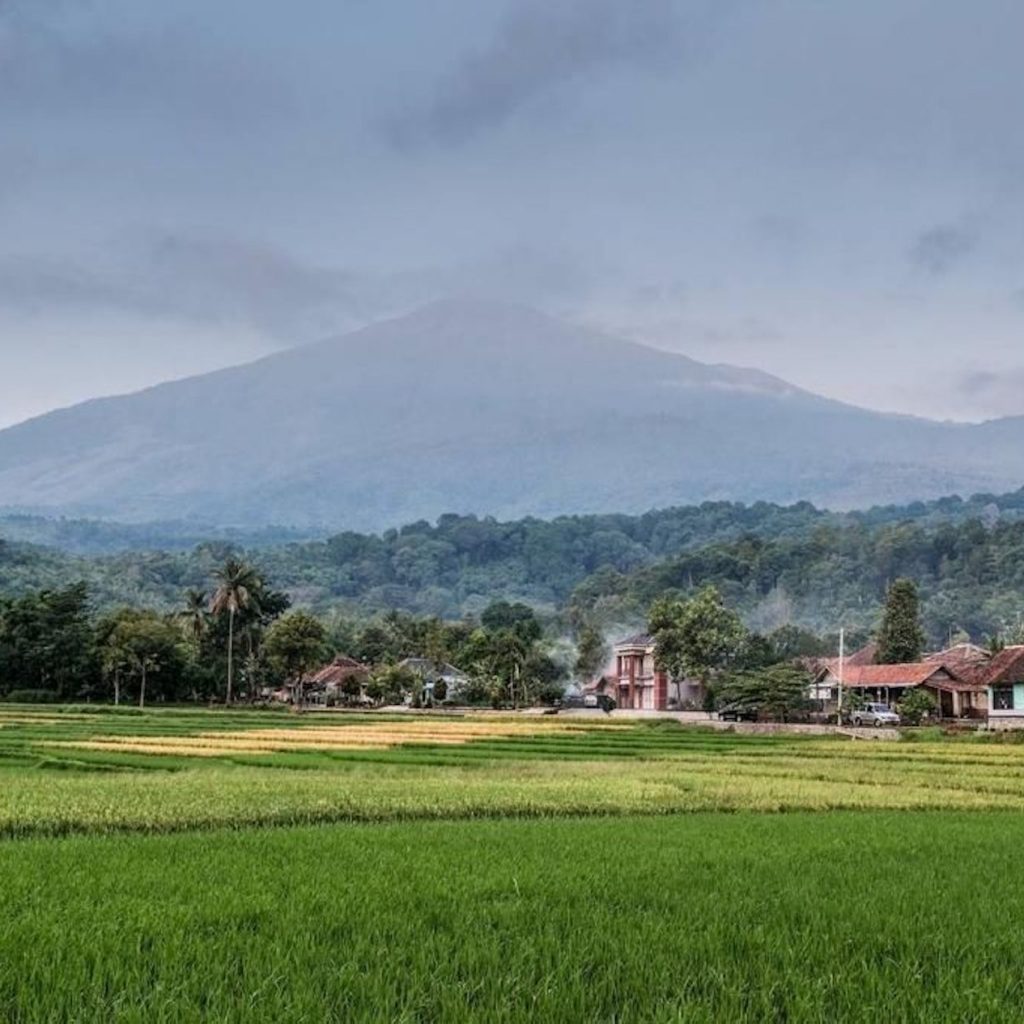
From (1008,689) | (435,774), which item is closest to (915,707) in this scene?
(1008,689)

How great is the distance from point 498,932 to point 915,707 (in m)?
58.8

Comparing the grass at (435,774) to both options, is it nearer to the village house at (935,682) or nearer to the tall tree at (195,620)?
the village house at (935,682)

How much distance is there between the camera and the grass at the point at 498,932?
5.93 m

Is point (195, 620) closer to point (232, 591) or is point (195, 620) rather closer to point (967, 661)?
point (232, 591)

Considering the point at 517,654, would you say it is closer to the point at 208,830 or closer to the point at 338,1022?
the point at 208,830

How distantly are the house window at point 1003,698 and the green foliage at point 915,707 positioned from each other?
10.2 ft

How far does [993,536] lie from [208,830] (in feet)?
520

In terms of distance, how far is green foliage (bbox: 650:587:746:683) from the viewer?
263 ft

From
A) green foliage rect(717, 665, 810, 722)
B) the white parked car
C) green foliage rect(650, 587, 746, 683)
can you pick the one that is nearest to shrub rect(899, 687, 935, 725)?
the white parked car

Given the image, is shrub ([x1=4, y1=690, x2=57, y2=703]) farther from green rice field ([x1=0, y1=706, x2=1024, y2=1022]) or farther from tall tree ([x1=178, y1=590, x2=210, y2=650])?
green rice field ([x1=0, y1=706, x2=1024, y2=1022])

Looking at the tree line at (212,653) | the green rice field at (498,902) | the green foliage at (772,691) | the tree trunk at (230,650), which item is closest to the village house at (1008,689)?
the green foliage at (772,691)

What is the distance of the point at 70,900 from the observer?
27.5 ft

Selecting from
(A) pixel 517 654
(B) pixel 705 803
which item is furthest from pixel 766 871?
(A) pixel 517 654

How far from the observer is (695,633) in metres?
80.4
